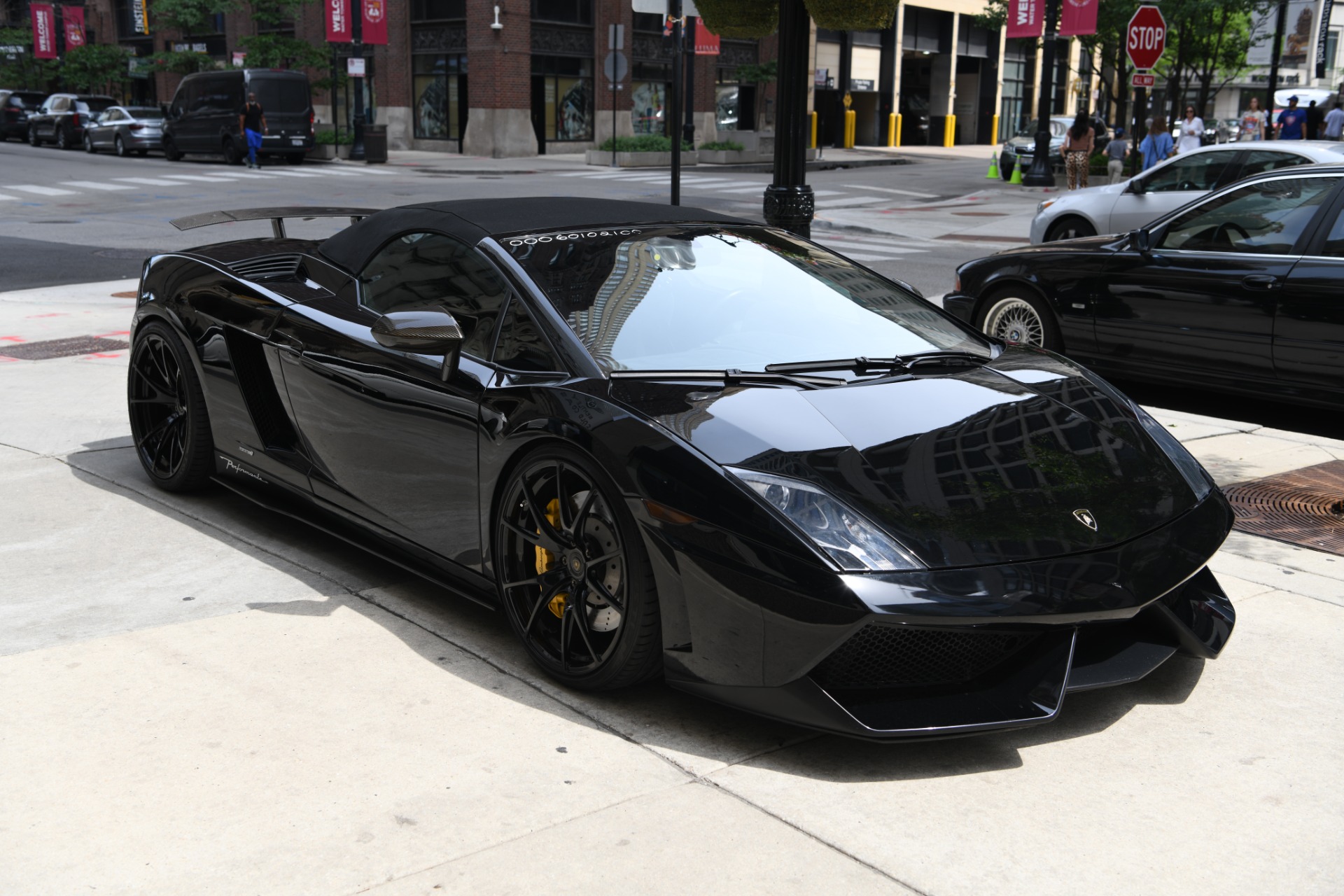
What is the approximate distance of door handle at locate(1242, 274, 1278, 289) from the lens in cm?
704

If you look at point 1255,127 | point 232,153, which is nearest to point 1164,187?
point 232,153

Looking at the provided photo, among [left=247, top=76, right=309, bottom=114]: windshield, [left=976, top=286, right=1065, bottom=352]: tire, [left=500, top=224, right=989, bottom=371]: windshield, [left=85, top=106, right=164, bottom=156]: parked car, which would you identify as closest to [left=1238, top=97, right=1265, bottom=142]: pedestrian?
[left=247, top=76, right=309, bottom=114]: windshield

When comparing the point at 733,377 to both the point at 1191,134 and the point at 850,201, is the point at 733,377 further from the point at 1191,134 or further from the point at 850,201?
the point at 850,201

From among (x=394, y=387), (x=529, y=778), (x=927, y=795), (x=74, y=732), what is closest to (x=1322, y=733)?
(x=927, y=795)

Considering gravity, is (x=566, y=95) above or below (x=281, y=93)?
above

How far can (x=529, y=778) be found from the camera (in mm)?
3215

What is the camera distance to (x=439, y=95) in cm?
4462

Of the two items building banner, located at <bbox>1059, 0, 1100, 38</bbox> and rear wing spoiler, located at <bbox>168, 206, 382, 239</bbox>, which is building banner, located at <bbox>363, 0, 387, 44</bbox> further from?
rear wing spoiler, located at <bbox>168, 206, 382, 239</bbox>

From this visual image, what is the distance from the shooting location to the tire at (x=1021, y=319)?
26.7 feet

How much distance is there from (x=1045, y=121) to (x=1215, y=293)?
75.0ft

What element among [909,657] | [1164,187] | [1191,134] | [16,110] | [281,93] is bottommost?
[909,657]

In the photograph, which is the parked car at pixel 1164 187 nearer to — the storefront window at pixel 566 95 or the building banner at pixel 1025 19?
the building banner at pixel 1025 19

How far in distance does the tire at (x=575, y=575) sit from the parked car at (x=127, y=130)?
37.0 metres

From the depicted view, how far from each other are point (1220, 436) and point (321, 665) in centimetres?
504
